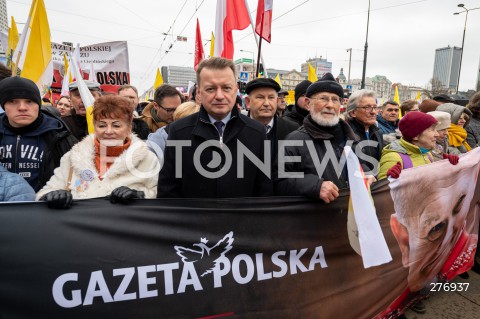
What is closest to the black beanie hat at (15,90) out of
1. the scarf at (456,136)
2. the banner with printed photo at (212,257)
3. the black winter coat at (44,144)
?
the black winter coat at (44,144)

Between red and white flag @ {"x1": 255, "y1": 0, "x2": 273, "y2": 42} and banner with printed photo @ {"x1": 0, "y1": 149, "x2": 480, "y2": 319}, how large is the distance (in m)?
2.66

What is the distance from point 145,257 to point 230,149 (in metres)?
0.85

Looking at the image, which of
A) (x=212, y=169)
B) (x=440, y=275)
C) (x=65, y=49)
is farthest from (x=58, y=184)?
(x=65, y=49)

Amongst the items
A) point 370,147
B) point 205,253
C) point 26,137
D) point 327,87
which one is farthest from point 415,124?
point 26,137

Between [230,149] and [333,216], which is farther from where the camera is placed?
[333,216]

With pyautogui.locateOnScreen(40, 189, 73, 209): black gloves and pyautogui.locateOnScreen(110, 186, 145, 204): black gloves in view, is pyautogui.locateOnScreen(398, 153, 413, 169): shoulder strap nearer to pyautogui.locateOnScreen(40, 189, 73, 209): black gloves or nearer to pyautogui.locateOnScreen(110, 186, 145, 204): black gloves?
pyautogui.locateOnScreen(110, 186, 145, 204): black gloves

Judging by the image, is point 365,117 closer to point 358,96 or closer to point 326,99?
point 358,96

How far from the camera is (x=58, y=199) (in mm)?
1690

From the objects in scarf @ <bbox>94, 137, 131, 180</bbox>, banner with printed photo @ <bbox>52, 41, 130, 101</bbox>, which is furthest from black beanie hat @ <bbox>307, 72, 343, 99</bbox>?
banner with printed photo @ <bbox>52, 41, 130, 101</bbox>

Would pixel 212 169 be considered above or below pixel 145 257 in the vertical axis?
above

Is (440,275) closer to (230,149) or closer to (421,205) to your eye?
(421,205)

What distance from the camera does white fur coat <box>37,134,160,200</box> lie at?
82.7 inches

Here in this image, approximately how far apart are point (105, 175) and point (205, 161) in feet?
2.20

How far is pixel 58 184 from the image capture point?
213cm
